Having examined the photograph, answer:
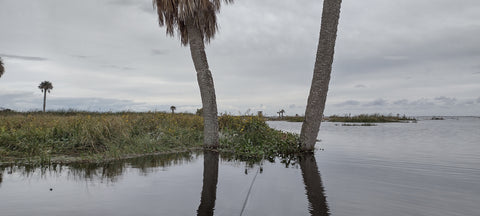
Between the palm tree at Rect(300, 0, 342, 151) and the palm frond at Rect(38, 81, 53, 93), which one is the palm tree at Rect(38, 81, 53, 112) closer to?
the palm frond at Rect(38, 81, 53, 93)

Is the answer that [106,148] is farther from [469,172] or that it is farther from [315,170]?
[469,172]

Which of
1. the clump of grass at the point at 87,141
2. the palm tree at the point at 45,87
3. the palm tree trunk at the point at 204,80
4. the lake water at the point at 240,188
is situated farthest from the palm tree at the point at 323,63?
the palm tree at the point at 45,87

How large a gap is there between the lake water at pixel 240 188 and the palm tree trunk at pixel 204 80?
2.85 metres

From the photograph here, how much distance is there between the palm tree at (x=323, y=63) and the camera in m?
9.77

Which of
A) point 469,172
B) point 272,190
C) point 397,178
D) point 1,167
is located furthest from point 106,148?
point 469,172

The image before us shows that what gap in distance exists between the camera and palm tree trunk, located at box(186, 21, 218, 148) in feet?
36.4

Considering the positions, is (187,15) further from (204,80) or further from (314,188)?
(314,188)

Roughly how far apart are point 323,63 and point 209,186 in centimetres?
646

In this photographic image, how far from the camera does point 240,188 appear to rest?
209 inches

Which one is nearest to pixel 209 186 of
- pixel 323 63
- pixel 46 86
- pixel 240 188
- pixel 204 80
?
pixel 240 188

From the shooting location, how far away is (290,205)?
14.2ft

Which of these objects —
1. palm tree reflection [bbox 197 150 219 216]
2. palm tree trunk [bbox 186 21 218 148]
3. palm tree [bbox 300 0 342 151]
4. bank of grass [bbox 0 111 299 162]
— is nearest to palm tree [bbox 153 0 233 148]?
palm tree trunk [bbox 186 21 218 148]

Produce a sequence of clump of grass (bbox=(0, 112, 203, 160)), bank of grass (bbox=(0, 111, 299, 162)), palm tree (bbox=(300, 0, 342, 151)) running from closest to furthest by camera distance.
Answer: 1. bank of grass (bbox=(0, 111, 299, 162))
2. clump of grass (bbox=(0, 112, 203, 160))
3. palm tree (bbox=(300, 0, 342, 151))

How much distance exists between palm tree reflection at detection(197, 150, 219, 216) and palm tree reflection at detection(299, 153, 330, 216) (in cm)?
156
